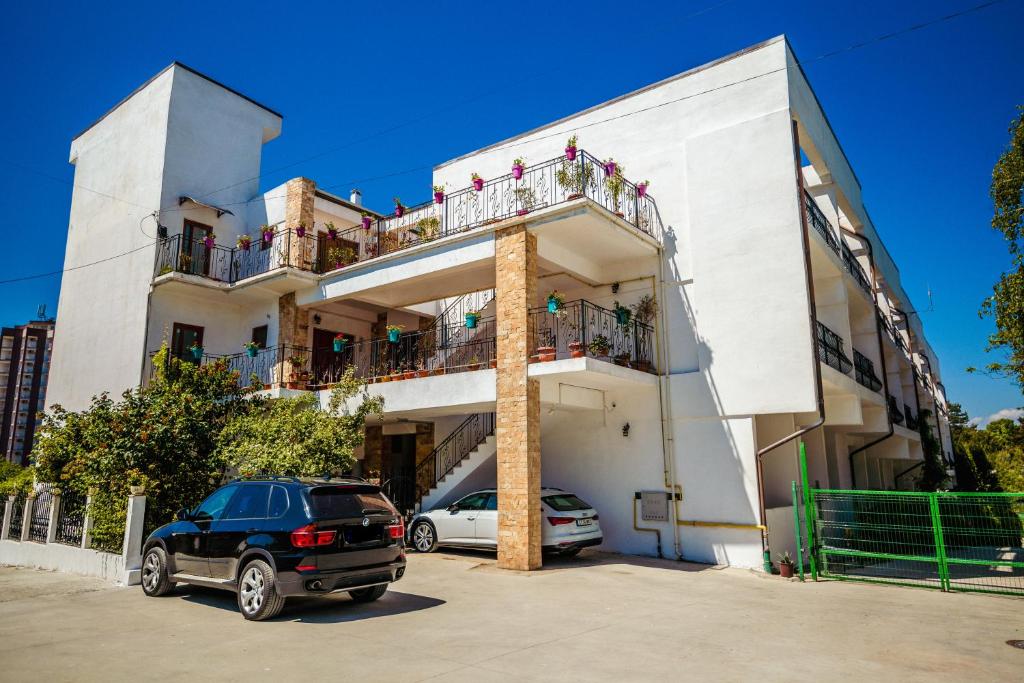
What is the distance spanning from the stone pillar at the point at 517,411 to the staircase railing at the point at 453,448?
3.67 m

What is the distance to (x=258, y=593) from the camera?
7.54 metres

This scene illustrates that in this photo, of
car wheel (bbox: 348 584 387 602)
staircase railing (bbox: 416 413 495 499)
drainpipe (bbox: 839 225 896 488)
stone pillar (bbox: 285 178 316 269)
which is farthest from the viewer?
drainpipe (bbox: 839 225 896 488)

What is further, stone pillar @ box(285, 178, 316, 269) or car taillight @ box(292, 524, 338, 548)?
stone pillar @ box(285, 178, 316, 269)

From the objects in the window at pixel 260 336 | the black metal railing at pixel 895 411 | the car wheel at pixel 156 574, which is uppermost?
the window at pixel 260 336

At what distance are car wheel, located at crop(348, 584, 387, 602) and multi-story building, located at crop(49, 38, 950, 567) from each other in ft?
11.8

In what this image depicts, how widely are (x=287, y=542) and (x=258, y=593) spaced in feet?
2.54

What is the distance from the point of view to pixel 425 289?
17.3 meters

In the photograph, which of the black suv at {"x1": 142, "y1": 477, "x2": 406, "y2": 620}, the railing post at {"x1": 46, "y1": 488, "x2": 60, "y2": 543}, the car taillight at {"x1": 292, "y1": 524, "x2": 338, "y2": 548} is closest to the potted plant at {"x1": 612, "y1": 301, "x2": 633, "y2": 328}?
the black suv at {"x1": 142, "y1": 477, "x2": 406, "y2": 620}

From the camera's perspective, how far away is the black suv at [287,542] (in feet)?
24.1

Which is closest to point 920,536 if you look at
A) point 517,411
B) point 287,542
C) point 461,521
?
point 517,411

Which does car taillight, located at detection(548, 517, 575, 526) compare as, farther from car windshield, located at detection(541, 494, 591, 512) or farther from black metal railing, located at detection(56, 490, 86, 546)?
black metal railing, located at detection(56, 490, 86, 546)

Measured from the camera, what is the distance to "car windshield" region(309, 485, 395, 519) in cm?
763

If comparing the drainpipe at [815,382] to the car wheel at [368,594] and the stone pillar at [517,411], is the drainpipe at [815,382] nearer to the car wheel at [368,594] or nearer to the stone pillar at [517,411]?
the stone pillar at [517,411]

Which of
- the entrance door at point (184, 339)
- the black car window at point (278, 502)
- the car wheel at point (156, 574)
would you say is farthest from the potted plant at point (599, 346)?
the entrance door at point (184, 339)
